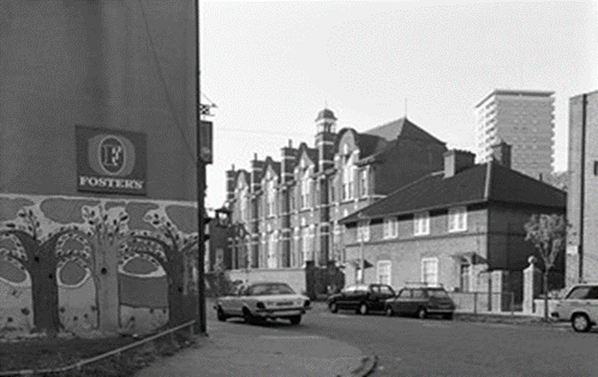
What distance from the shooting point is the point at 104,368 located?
1020cm

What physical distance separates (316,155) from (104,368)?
5376 centimetres

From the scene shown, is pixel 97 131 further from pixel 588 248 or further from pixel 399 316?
pixel 588 248

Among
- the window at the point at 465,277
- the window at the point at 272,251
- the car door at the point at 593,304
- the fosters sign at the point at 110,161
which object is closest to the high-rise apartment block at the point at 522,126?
the window at the point at 272,251

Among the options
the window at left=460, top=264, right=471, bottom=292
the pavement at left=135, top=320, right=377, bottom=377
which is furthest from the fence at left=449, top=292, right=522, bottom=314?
the pavement at left=135, top=320, right=377, bottom=377

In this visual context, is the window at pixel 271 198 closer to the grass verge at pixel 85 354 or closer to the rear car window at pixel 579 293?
the rear car window at pixel 579 293

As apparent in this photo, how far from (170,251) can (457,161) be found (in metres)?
31.6

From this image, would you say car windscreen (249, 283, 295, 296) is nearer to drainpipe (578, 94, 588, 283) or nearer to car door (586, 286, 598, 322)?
car door (586, 286, 598, 322)

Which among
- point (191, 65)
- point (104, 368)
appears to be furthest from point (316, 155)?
point (104, 368)

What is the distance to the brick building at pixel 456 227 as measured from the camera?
36188 millimetres

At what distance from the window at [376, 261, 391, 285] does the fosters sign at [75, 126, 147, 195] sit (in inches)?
1223

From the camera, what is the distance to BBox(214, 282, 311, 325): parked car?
2183 centimetres

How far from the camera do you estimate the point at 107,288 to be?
1409 cm

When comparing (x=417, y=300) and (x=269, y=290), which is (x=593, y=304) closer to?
(x=417, y=300)

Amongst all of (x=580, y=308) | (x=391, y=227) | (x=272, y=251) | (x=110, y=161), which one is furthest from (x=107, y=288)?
(x=272, y=251)
